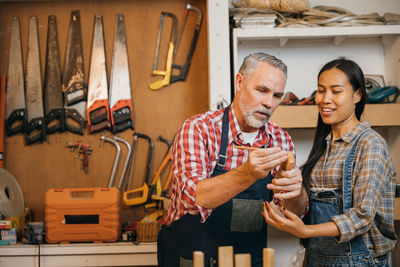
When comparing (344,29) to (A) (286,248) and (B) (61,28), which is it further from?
(B) (61,28)

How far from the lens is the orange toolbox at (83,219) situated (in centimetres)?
279

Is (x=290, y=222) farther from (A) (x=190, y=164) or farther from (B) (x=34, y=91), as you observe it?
(B) (x=34, y=91)

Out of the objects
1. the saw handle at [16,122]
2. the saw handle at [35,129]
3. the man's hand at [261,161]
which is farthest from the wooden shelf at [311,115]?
the saw handle at [16,122]

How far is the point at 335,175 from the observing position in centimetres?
154

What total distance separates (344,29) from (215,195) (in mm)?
1855

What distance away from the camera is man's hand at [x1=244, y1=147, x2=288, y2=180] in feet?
3.94

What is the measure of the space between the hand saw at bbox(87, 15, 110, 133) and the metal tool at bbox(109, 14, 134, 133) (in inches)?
2.1

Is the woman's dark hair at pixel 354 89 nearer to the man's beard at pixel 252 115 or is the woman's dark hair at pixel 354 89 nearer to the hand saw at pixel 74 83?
the man's beard at pixel 252 115

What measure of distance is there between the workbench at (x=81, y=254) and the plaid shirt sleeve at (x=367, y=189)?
1.66m

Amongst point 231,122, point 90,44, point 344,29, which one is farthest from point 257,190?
point 90,44

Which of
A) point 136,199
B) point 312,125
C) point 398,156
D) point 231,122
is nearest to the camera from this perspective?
point 231,122

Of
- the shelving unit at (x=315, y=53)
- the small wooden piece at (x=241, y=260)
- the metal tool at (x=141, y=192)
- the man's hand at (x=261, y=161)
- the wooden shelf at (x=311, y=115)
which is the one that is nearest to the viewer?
the small wooden piece at (x=241, y=260)

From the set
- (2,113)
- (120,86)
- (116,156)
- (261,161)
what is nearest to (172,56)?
(120,86)

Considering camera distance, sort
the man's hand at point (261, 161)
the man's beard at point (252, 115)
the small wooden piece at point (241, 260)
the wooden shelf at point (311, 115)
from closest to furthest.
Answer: the small wooden piece at point (241, 260), the man's hand at point (261, 161), the man's beard at point (252, 115), the wooden shelf at point (311, 115)
